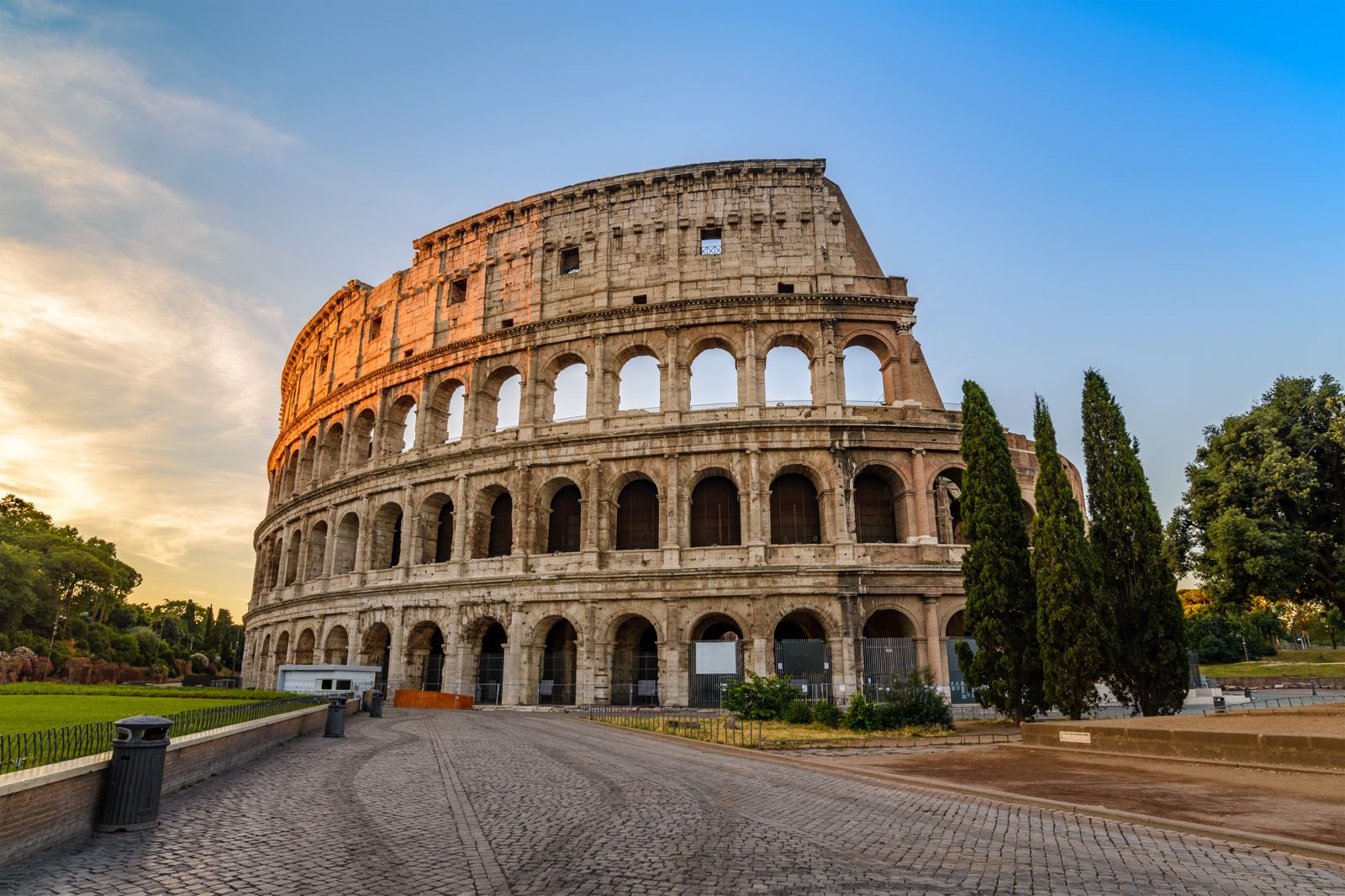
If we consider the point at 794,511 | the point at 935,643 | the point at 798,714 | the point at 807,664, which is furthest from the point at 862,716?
the point at 794,511

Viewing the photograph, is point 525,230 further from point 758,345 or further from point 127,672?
point 127,672

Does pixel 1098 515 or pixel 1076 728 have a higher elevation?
pixel 1098 515

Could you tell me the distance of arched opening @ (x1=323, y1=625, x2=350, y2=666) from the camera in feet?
108

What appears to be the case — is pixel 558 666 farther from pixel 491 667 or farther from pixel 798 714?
pixel 798 714

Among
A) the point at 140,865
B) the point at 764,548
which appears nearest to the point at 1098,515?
the point at 764,548

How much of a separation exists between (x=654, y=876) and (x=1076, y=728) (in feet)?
38.6

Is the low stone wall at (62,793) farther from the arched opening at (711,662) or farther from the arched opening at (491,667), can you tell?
the arched opening at (491,667)

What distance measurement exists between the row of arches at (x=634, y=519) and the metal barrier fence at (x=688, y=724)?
635cm

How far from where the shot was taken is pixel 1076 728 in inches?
561

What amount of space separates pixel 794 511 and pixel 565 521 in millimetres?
9429

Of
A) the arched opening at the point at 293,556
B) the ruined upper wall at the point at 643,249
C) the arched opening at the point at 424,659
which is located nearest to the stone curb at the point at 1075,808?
the arched opening at the point at 424,659

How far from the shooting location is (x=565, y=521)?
30109 millimetres

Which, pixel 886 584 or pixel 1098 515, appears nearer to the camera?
pixel 1098 515

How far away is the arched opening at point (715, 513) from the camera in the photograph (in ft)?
92.4
